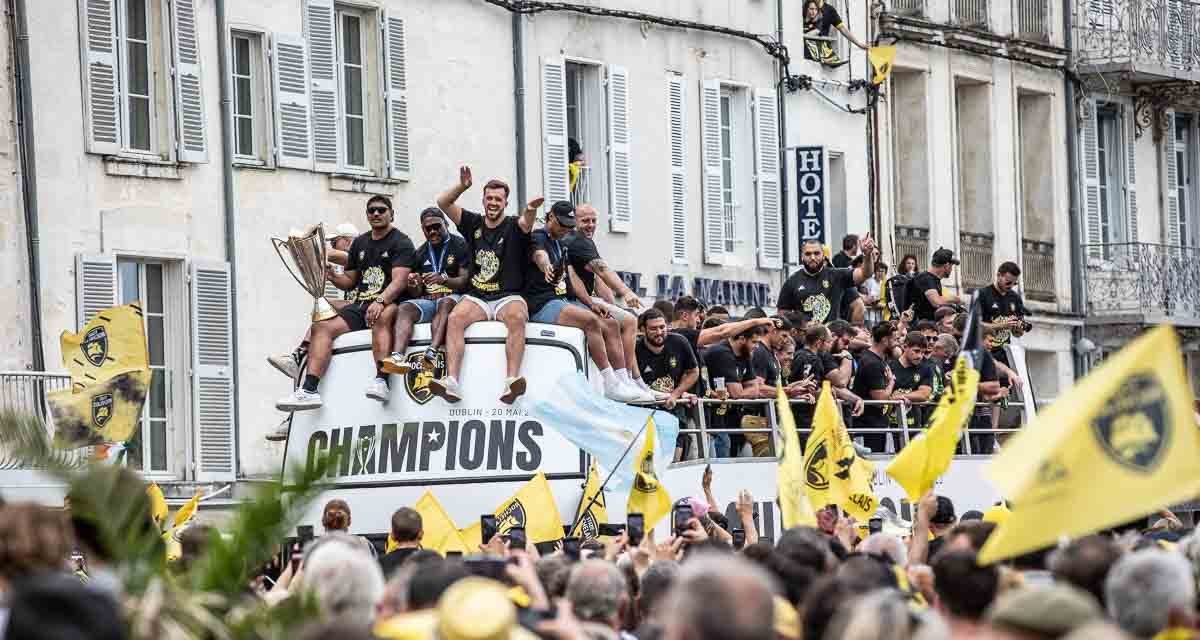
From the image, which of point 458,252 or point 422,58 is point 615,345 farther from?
point 422,58

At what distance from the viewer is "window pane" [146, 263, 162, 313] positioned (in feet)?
83.8

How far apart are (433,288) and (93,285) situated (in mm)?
7932

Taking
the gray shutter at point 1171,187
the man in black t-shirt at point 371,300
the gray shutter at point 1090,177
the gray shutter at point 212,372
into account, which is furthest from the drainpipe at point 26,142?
the gray shutter at point 1171,187

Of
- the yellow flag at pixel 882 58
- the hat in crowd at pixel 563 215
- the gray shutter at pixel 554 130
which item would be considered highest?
the yellow flag at pixel 882 58

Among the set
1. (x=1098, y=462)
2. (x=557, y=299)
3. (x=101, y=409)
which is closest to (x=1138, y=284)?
(x=557, y=299)

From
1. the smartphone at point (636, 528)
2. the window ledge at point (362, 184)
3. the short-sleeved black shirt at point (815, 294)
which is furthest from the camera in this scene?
the window ledge at point (362, 184)

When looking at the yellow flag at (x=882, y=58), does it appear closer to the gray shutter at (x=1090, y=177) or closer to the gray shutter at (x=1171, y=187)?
the gray shutter at (x=1090, y=177)

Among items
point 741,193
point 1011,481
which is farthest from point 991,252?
point 1011,481

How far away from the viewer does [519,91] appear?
95.7 ft

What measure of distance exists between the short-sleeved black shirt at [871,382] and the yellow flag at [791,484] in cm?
689

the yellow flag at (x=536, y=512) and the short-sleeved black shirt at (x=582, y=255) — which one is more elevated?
the short-sleeved black shirt at (x=582, y=255)

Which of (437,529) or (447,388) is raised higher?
(447,388)

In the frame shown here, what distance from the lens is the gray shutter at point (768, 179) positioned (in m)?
32.5

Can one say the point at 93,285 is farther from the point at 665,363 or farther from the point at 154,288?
the point at 665,363
